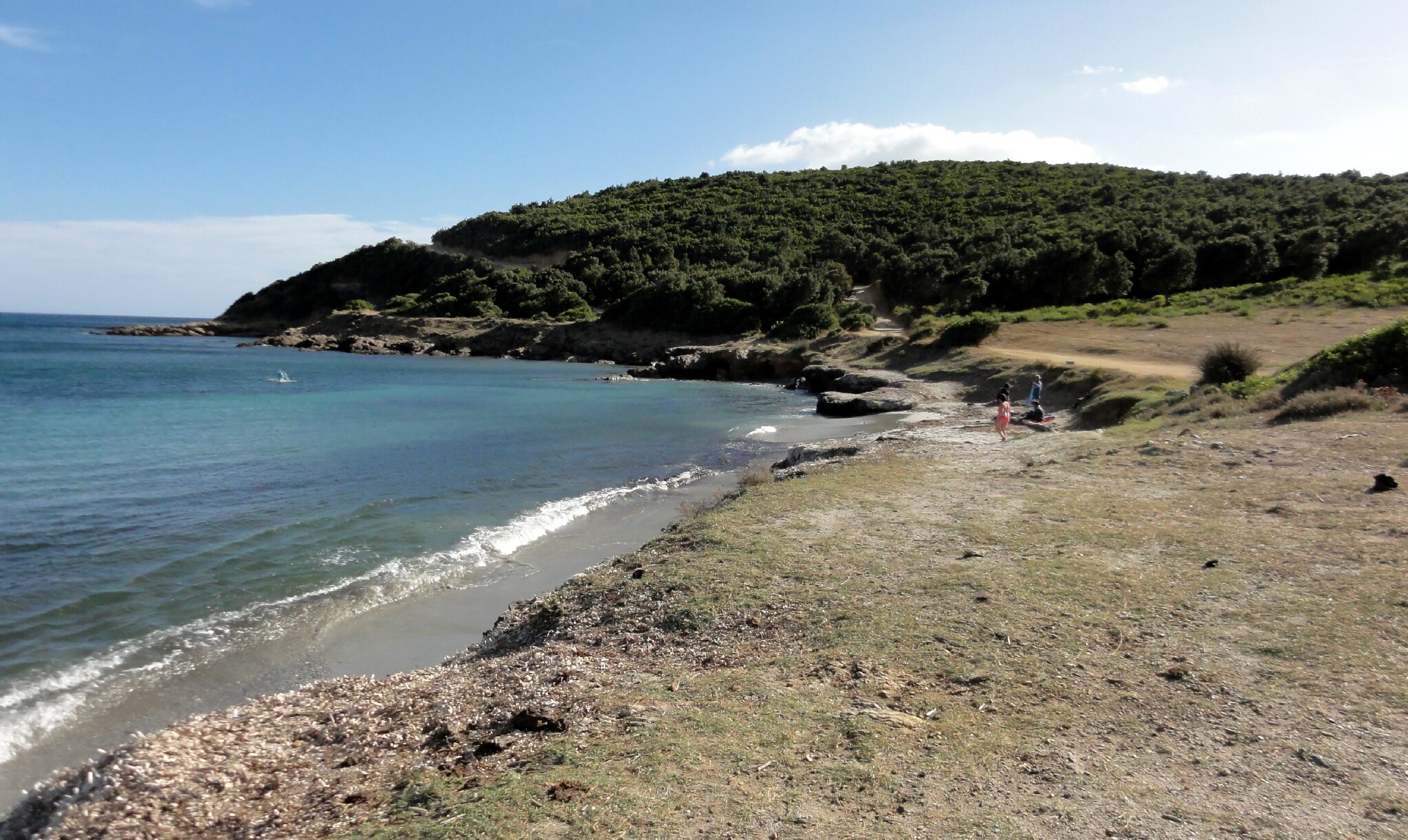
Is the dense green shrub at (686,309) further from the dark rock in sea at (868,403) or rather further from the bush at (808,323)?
the dark rock in sea at (868,403)

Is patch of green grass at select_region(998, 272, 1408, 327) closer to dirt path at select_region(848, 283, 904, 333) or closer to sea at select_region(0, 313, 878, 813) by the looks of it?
dirt path at select_region(848, 283, 904, 333)

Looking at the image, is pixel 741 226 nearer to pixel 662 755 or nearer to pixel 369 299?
pixel 369 299

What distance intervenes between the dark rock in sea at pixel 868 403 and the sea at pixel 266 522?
109 centimetres

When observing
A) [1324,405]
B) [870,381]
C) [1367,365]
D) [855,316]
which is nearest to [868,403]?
[870,381]

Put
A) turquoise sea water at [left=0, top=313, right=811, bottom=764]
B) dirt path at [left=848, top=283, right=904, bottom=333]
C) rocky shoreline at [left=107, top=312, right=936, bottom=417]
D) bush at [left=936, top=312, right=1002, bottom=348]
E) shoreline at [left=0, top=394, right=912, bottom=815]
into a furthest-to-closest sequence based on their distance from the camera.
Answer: dirt path at [left=848, top=283, right=904, bottom=333]
bush at [left=936, top=312, right=1002, bottom=348]
rocky shoreline at [left=107, top=312, right=936, bottom=417]
turquoise sea water at [left=0, top=313, right=811, bottom=764]
shoreline at [left=0, top=394, right=912, bottom=815]

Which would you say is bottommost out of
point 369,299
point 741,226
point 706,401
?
point 706,401

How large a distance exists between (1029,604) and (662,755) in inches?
145

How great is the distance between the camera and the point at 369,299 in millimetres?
99562

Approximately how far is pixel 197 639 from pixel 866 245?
71135mm

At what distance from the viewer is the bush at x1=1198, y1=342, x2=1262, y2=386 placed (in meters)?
18.7

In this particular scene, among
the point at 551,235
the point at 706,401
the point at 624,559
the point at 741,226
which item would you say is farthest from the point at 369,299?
the point at 624,559

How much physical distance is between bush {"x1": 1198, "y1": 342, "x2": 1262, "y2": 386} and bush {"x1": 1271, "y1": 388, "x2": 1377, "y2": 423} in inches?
146

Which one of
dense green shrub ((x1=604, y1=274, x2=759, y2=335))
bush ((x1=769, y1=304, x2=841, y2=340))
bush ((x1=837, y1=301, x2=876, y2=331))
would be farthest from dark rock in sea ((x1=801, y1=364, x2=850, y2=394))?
dense green shrub ((x1=604, y1=274, x2=759, y2=335))

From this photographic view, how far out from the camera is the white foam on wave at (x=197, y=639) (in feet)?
22.1
